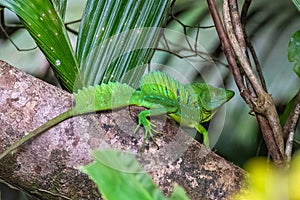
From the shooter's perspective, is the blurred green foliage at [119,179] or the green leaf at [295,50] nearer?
the blurred green foliage at [119,179]

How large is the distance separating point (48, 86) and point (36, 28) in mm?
177

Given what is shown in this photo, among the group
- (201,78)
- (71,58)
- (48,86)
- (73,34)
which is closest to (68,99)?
(48,86)

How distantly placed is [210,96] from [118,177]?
0.60 meters

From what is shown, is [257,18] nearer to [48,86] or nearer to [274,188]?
[48,86]

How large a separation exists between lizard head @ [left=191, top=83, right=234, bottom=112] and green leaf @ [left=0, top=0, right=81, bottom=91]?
210 mm

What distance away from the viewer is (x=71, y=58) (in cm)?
81

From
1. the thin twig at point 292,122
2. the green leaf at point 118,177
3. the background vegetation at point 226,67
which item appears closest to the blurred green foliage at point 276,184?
the green leaf at point 118,177

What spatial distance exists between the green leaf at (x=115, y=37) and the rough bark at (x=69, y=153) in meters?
0.20

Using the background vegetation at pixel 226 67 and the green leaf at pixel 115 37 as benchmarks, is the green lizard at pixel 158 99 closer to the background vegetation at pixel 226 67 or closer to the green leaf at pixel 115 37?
the green leaf at pixel 115 37

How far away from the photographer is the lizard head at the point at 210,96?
84 centimetres

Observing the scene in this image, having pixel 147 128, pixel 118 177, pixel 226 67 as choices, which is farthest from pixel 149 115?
pixel 226 67

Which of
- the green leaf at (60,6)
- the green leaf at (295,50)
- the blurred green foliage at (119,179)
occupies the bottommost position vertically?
the green leaf at (295,50)

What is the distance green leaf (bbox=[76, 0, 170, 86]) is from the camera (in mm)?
830

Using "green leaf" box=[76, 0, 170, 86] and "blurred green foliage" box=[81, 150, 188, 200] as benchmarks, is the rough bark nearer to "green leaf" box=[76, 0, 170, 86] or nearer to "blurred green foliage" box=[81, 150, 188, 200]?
"green leaf" box=[76, 0, 170, 86]
